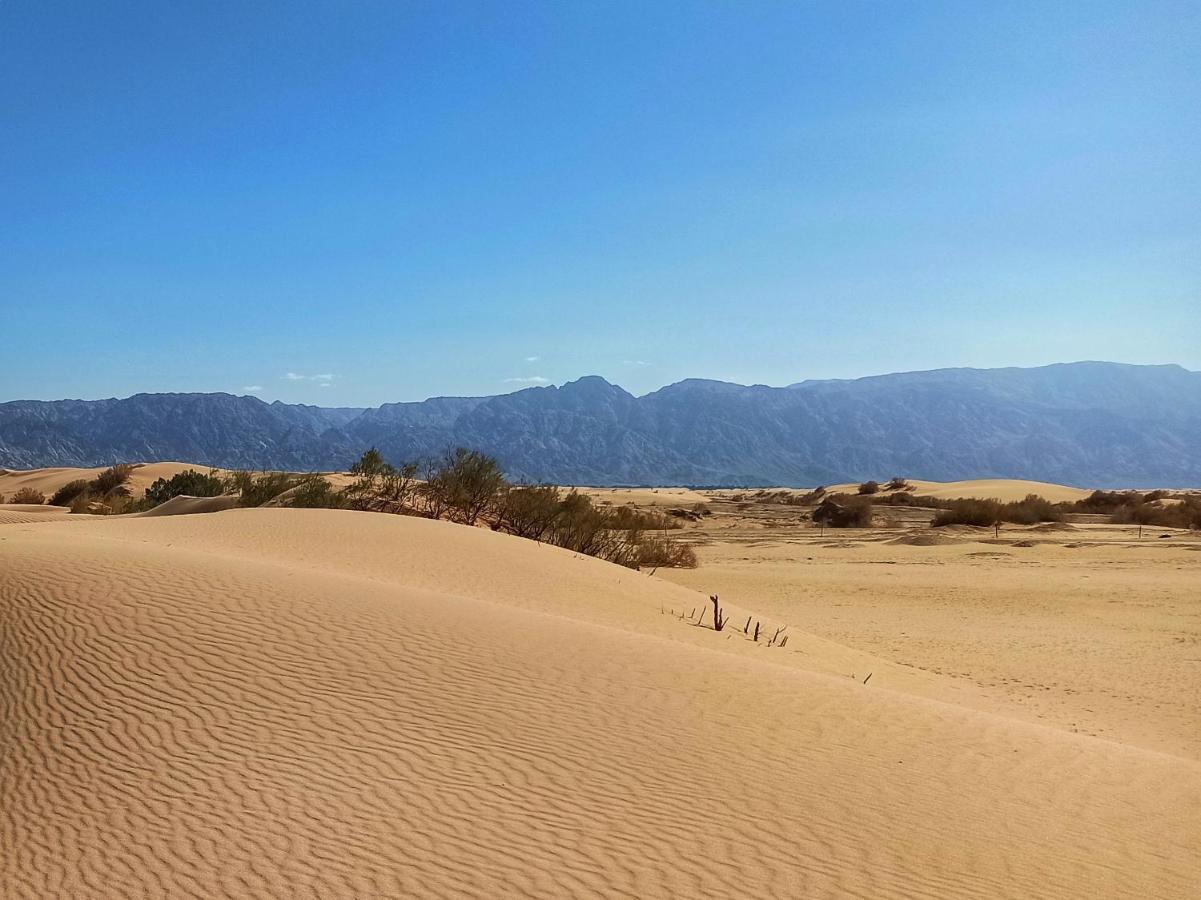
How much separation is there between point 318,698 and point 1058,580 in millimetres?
17539

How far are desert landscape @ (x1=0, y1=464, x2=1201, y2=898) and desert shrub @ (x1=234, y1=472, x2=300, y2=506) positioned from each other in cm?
1256

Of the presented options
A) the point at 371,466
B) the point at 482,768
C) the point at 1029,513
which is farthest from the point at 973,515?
the point at 482,768

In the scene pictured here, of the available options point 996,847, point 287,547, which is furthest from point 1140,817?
point 287,547

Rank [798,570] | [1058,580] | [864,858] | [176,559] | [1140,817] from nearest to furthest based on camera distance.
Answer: [864,858], [1140,817], [176,559], [1058,580], [798,570]

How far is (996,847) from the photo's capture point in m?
4.45

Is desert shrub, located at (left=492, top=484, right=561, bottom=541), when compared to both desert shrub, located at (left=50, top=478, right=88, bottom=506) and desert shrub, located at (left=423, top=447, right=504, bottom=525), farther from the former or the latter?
desert shrub, located at (left=50, top=478, right=88, bottom=506)

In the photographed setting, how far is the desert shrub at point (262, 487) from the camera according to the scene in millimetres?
23266

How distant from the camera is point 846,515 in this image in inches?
1348

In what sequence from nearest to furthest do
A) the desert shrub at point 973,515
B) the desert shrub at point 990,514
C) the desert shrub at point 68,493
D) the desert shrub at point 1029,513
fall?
1. the desert shrub at point 973,515
2. the desert shrub at point 990,514
3. the desert shrub at point 1029,513
4. the desert shrub at point 68,493

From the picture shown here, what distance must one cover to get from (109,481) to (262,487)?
58.2ft

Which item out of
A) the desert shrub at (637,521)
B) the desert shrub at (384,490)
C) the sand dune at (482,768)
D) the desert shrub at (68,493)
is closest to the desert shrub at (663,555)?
the desert shrub at (637,521)

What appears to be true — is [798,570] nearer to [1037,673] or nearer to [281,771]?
[1037,673]

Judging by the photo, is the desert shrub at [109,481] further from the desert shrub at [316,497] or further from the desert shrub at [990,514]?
the desert shrub at [990,514]

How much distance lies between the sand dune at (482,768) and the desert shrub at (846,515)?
2696 cm
